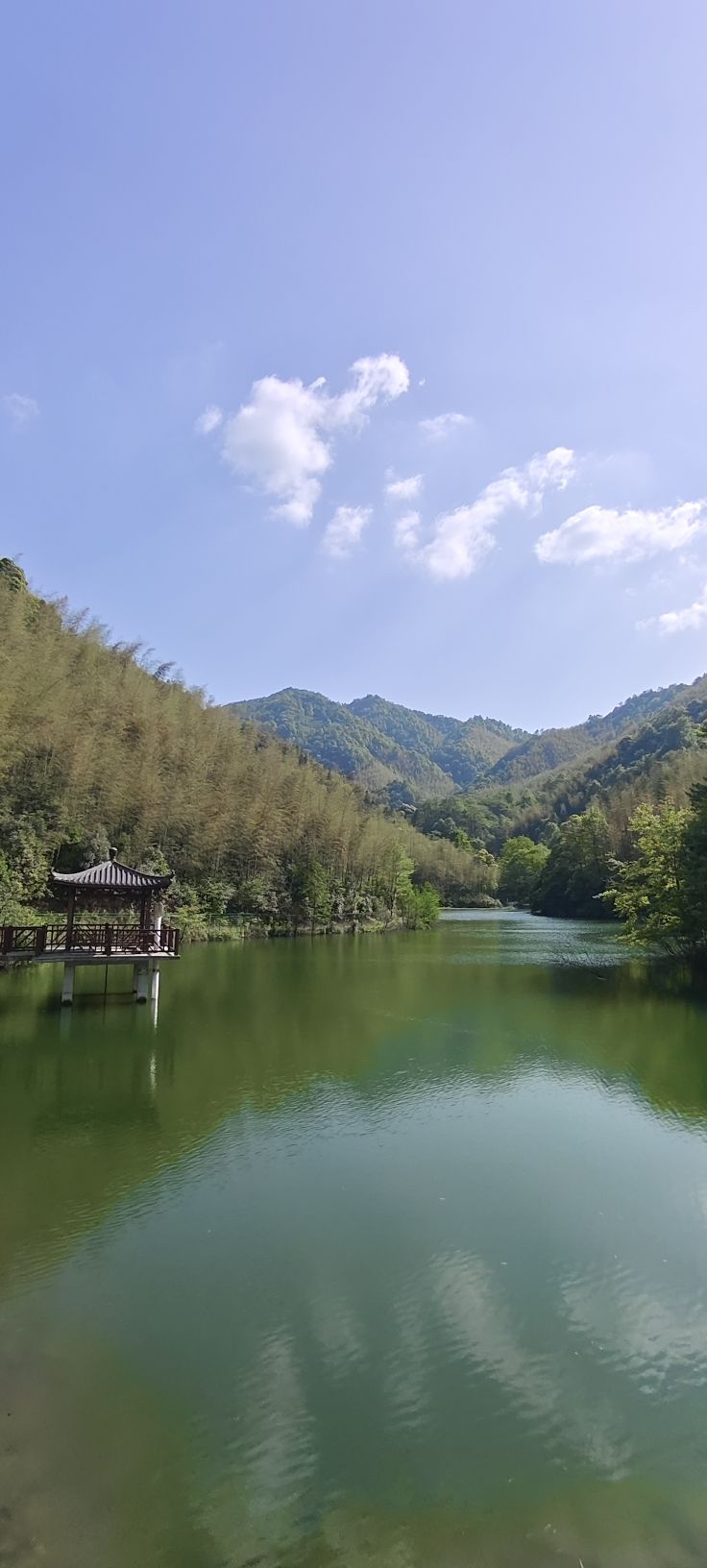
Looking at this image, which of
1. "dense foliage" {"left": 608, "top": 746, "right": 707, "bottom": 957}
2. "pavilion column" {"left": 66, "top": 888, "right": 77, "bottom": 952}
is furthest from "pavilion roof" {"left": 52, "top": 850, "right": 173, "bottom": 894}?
"dense foliage" {"left": 608, "top": 746, "right": 707, "bottom": 957}

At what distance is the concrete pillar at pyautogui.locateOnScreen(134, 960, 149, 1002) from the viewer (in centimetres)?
1741

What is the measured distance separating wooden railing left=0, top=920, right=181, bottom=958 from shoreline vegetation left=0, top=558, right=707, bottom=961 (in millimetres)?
3810

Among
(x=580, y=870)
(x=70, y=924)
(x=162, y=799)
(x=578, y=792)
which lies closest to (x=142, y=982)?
(x=70, y=924)

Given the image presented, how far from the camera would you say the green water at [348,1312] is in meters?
3.51

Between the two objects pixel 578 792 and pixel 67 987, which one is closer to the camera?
pixel 67 987

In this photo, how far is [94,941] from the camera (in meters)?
16.9

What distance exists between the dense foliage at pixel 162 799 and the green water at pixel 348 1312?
13501mm

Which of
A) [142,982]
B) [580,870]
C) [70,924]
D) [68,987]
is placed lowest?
[142,982]

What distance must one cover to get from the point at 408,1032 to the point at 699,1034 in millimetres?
5824

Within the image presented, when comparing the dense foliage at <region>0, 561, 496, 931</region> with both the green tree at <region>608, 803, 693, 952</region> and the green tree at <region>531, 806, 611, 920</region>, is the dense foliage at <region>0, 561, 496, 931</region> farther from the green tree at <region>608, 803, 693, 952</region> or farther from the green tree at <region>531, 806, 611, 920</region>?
the green tree at <region>608, 803, 693, 952</region>

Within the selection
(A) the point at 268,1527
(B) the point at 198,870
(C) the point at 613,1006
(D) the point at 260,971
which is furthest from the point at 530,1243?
(B) the point at 198,870

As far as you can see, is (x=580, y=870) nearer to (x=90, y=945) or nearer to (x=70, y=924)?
(x=90, y=945)

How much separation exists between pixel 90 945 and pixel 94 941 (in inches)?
16.8

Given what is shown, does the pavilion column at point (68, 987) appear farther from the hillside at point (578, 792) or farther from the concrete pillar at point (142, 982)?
the hillside at point (578, 792)
